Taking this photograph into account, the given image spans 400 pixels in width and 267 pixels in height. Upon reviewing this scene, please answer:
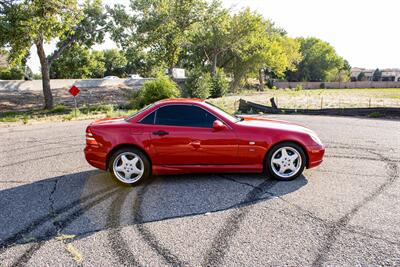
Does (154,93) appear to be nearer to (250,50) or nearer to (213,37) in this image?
(213,37)

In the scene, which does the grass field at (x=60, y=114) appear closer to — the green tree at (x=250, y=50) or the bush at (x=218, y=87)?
the bush at (x=218, y=87)

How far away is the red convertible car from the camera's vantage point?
527cm

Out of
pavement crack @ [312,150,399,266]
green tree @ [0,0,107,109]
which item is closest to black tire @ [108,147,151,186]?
pavement crack @ [312,150,399,266]

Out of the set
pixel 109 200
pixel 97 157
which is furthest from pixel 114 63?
pixel 109 200

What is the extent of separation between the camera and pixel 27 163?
7.04 meters

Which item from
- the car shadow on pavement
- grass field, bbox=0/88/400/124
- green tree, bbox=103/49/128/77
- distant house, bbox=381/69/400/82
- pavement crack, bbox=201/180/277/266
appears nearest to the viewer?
pavement crack, bbox=201/180/277/266

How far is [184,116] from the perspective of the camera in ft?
17.8

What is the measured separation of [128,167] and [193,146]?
1.18 m

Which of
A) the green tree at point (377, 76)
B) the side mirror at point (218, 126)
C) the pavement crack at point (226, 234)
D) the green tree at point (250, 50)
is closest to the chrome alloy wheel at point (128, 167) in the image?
the side mirror at point (218, 126)

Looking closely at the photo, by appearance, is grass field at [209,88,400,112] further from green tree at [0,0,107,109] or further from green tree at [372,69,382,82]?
green tree at [372,69,382,82]

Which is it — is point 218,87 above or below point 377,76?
below

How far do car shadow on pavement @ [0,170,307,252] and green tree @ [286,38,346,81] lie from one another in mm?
80531

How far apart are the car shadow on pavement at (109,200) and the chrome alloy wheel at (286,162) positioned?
0.62 feet

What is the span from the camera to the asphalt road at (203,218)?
10.6 ft
